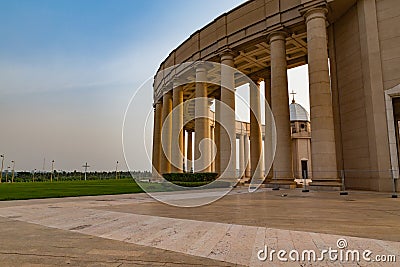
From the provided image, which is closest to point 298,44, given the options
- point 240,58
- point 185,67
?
point 240,58

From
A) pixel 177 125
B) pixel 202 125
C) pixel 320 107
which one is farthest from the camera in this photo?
pixel 177 125

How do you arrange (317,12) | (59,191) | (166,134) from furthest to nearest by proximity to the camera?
A: (166,134) → (59,191) → (317,12)

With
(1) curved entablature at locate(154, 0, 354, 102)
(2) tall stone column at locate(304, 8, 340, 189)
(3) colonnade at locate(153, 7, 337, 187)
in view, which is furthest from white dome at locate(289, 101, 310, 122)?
(2) tall stone column at locate(304, 8, 340, 189)

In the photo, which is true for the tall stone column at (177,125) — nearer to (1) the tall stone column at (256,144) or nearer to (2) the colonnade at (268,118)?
(2) the colonnade at (268,118)

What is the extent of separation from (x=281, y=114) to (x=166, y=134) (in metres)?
23.0

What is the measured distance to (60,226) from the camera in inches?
317

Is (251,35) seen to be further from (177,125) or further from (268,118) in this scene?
(177,125)

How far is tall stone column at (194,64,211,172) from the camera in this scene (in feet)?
113

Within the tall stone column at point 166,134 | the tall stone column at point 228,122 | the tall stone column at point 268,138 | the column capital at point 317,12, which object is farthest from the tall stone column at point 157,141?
the column capital at point 317,12

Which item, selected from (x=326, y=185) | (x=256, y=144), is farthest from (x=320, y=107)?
(x=256, y=144)

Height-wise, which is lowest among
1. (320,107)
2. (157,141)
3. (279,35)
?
(320,107)

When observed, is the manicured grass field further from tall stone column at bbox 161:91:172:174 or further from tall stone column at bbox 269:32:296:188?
tall stone column at bbox 269:32:296:188

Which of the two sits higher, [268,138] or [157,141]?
[157,141]

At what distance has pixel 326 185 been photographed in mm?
21328
